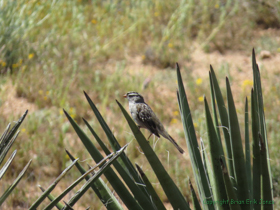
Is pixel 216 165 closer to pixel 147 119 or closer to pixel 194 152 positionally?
pixel 194 152

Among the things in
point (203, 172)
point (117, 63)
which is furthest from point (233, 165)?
point (117, 63)

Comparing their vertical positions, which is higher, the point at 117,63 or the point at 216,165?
the point at 117,63

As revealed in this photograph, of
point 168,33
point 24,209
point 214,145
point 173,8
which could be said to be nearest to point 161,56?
point 168,33

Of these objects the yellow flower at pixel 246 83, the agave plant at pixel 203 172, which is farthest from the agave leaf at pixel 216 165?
the yellow flower at pixel 246 83

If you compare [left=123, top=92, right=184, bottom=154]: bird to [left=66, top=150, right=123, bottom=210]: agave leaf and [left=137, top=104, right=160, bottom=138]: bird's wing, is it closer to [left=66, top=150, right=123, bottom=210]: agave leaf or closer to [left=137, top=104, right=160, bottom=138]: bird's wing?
[left=137, top=104, right=160, bottom=138]: bird's wing

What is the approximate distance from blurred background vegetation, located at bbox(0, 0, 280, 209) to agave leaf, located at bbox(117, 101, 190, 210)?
7.08 feet

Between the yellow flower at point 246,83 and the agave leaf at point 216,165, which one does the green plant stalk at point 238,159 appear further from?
the yellow flower at point 246,83

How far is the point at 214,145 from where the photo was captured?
1621 millimetres

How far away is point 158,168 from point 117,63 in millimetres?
4635

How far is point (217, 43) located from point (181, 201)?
18.2 ft

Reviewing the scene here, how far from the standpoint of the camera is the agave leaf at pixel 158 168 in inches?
56.9

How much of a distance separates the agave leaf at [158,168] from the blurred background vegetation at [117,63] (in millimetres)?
2159

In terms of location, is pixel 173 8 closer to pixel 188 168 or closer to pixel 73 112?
pixel 73 112

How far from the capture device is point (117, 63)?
603 cm
